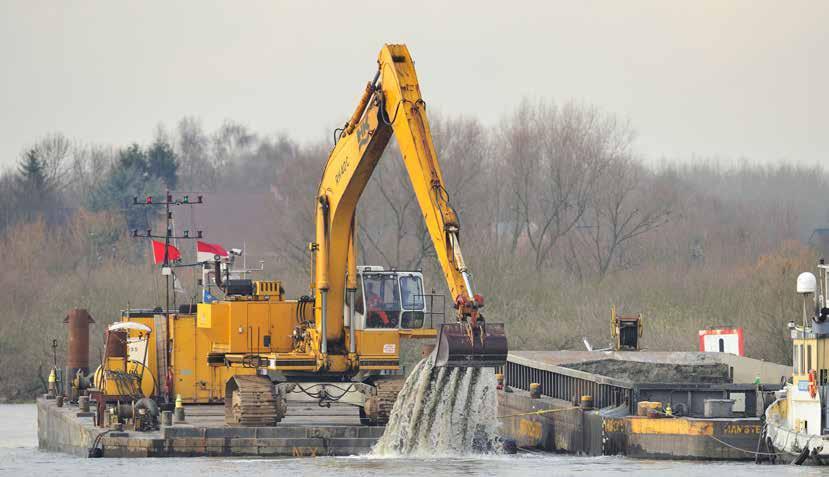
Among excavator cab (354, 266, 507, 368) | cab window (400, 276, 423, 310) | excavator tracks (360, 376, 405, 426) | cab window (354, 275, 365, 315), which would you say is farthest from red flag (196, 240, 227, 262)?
excavator tracks (360, 376, 405, 426)

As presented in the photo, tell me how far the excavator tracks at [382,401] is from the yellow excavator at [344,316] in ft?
0.07

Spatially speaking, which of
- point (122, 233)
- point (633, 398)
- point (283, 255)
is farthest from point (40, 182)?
point (633, 398)

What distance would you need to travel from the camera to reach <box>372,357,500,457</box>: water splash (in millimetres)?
31094

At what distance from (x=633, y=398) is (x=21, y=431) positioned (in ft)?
76.9

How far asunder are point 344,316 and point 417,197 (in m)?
4.36

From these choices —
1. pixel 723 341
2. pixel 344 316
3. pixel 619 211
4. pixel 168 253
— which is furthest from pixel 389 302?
pixel 619 211

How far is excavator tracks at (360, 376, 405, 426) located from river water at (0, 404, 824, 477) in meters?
1.72

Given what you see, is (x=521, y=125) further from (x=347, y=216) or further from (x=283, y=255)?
(x=347, y=216)

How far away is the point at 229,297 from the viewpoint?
126 feet

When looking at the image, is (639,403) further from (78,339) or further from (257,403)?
(78,339)

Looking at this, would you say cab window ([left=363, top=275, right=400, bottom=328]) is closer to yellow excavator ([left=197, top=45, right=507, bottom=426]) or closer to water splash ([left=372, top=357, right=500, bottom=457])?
yellow excavator ([left=197, top=45, right=507, bottom=426])

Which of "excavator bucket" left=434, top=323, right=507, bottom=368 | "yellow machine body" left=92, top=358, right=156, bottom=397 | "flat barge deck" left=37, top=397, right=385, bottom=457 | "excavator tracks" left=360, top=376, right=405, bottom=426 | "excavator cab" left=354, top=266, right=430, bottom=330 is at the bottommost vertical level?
"flat barge deck" left=37, top=397, right=385, bottom=457

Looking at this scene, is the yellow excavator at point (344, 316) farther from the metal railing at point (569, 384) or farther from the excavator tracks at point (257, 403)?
the metal railing at point (569, 384)

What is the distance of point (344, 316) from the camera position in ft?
116
